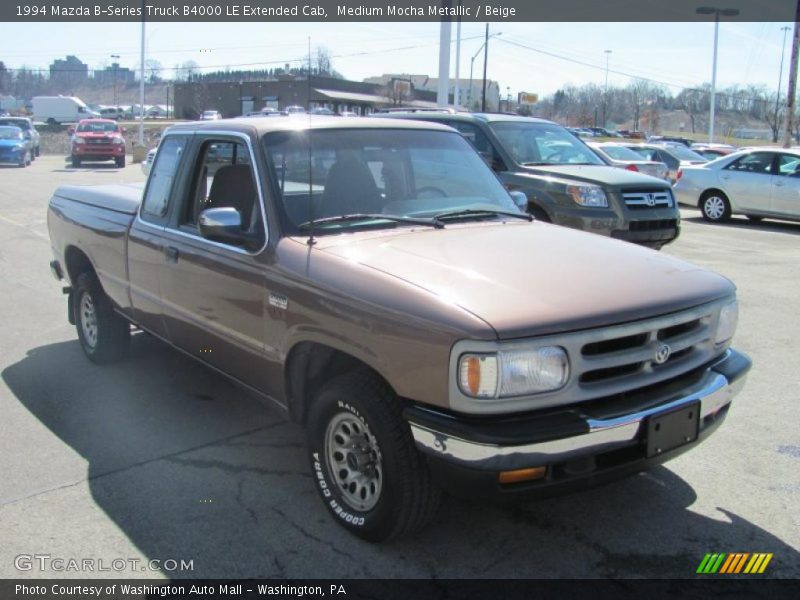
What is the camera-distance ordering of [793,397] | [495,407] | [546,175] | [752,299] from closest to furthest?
[495,407]
[793,397]
[752,299]
[546,175]

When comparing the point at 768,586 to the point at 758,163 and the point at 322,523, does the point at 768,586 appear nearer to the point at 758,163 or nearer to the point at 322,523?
the point at 322,523

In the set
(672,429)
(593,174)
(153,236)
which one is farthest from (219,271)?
(593,174)

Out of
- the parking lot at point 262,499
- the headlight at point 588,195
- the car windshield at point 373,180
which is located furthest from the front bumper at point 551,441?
the headlight at point 588,195

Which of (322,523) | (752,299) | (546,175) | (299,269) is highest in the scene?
(546,175)

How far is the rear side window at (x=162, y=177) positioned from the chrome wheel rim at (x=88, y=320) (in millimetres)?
1309

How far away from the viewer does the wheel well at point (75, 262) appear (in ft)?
20.1

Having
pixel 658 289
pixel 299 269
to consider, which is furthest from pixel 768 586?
pixel 299 269

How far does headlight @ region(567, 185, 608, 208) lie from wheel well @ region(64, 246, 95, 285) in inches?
210

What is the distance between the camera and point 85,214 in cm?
586

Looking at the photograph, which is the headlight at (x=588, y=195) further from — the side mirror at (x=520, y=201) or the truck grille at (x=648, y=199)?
the side mirror at (x=520, y=201)

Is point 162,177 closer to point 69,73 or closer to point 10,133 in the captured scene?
point 10,133

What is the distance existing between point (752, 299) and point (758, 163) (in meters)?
8.42

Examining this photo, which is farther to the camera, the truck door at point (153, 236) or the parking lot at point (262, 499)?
the truck door at point (153, 236)

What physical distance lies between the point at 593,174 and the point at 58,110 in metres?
67.4
